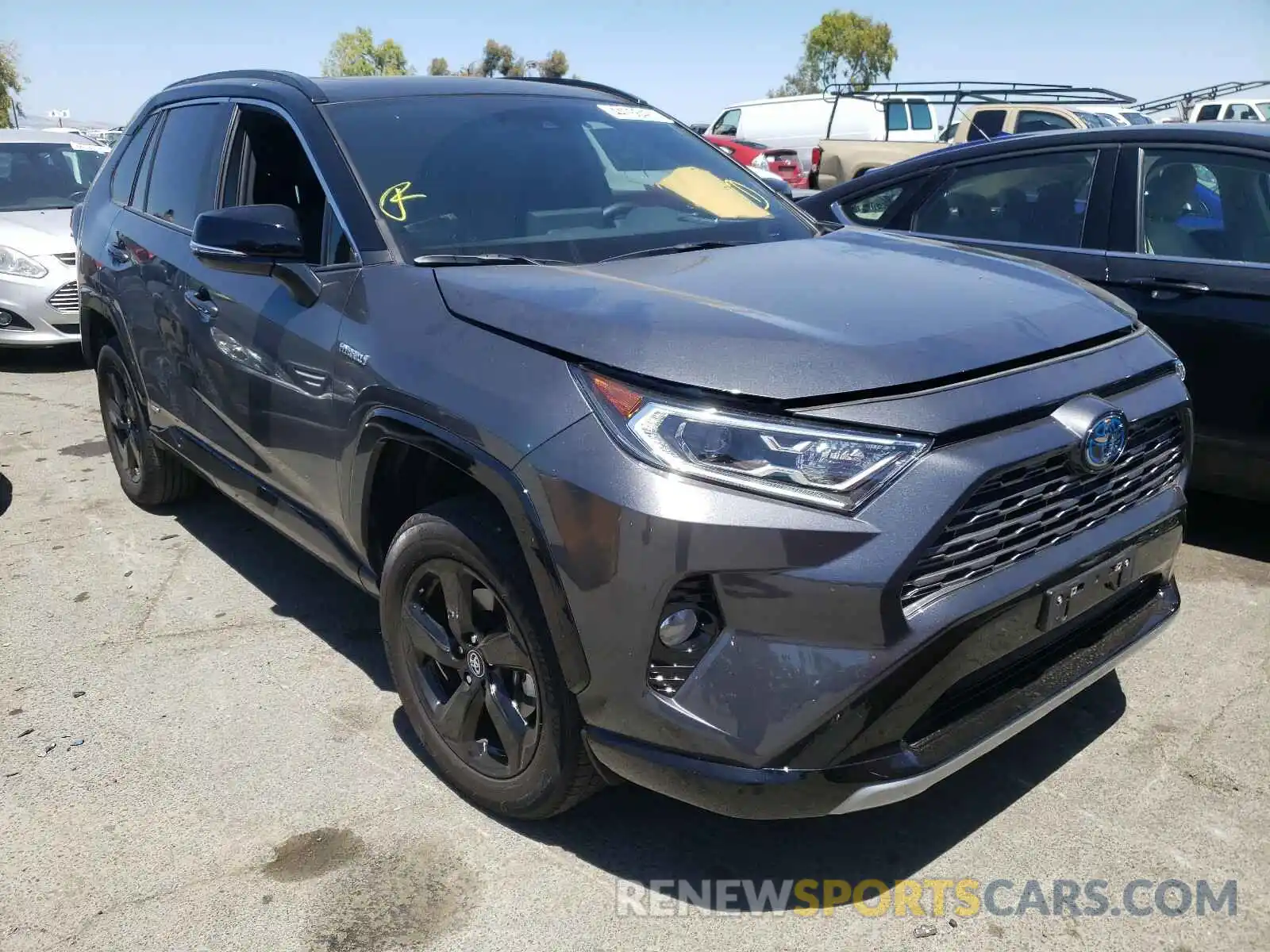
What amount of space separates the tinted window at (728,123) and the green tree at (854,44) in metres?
42.3

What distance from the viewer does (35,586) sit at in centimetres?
429

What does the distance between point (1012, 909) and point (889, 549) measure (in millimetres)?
956

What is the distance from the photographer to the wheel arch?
221cm

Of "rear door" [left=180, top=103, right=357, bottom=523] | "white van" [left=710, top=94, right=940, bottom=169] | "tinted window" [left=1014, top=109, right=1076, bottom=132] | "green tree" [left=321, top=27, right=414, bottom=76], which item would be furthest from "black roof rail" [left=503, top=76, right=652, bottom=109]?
A: "green tree" [left=321, top=27, right=414, bottom=76]

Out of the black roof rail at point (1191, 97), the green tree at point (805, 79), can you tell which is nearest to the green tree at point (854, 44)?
the green tree at point (805, 79)

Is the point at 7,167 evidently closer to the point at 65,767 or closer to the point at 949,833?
the point at 65,767

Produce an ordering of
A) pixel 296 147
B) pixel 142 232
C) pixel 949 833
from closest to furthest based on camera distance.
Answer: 1. pixel 949 833
2. pixel 296 147
3. pixel 142 232

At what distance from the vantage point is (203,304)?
3.59 meters

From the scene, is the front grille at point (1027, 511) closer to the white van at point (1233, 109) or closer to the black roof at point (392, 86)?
the black roof at point (392, 86)

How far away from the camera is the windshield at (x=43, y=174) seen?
905cm

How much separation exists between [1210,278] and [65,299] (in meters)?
7.53

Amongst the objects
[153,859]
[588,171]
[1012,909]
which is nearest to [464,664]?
[153,859]

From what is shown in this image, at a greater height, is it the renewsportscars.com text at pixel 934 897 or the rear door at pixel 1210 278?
the rear door at pixel 1210 278

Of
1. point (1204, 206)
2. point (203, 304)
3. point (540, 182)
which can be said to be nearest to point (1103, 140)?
point (1204, 206)
